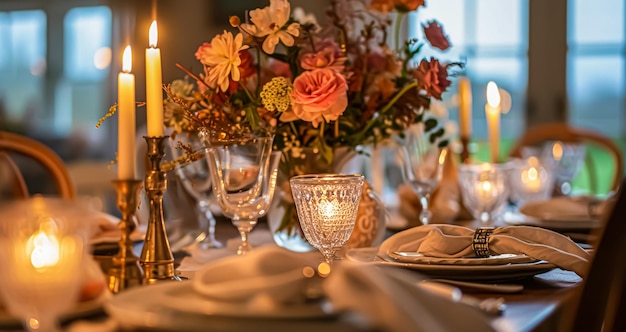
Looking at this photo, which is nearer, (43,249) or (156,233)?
(43,249)

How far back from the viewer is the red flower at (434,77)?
5.19 ft

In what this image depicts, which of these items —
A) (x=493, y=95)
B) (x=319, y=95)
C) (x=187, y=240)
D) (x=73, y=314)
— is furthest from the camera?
(x=493, y=95)

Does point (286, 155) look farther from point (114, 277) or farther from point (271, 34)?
point (114, 277)

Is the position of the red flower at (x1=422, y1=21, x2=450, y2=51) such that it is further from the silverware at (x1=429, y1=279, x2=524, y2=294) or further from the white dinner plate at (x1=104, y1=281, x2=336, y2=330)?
the white dinner plate at (x1=104, y1=281, x2=336, y2=330)

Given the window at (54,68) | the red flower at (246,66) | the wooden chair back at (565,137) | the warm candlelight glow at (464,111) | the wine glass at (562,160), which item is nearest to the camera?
the red flower at (246,66)

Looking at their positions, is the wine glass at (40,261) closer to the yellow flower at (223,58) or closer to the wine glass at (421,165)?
the yellow flower at (223,58)

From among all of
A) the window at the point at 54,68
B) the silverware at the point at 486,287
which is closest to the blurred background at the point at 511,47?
the window at the point at 54,68

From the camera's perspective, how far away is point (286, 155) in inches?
63.3

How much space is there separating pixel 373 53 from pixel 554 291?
0.66m

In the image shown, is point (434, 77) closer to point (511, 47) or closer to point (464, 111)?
point (464, 111)

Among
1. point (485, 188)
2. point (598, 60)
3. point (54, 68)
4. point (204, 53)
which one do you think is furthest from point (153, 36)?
point (54, 68)

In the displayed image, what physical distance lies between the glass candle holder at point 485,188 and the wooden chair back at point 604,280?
98 cm

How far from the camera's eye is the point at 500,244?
1.25m

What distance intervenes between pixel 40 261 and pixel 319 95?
757 millimetres
